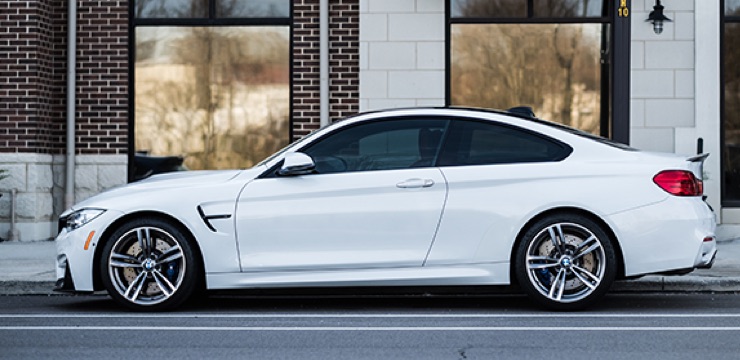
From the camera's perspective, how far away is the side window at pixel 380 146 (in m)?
9.27

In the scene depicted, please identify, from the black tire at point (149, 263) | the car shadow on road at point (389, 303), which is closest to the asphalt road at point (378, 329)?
the car shadow on road at point (389, 303)

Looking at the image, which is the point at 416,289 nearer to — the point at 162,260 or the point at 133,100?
the point at 162,260

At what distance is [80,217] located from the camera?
30.7 ft

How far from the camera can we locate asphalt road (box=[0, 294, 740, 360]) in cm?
723

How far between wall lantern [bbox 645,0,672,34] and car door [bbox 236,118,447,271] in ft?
21.1

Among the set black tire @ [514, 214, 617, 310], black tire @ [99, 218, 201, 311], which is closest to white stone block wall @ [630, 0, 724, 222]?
black tire @ [514, 214, 617, 310]

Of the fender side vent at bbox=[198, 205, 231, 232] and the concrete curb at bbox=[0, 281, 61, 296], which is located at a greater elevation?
the fender side vent at bbox=[198, 205, 231, 232]

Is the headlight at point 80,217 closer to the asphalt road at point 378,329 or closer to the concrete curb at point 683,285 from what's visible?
the asphalt road at point 378,329

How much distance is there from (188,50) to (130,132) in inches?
47.8

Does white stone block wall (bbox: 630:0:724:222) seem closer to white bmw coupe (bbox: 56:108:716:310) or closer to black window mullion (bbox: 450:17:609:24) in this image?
black window mullion (bbox: 450:17:609:24)

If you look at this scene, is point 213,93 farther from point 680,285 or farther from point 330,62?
point 680,285

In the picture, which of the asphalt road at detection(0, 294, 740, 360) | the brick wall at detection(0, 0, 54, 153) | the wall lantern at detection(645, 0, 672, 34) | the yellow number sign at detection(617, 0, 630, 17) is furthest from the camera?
the brick wall at detection(0, 0, 54, 153)

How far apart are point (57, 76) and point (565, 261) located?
8734mm

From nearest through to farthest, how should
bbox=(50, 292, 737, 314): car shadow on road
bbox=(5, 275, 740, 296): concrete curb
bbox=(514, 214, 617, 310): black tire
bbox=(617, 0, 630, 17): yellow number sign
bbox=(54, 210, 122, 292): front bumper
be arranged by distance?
bbox=(514, 214, 617, 310): black tire, bbox=(54, 210, 122, 292): front bumper, bbox=(50, 292, 737, 314): car shadow on road, bbox=(5, 275, 740, 296): concrete curb, bbox=(617, 0, 630, 17): yellow number sign
